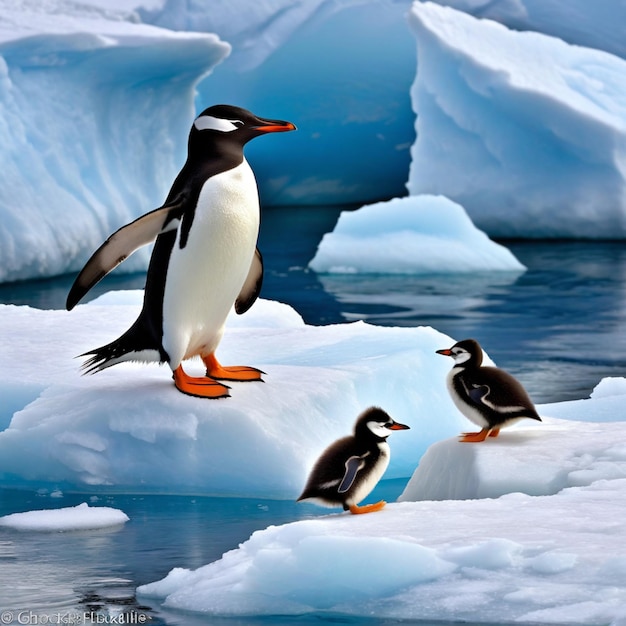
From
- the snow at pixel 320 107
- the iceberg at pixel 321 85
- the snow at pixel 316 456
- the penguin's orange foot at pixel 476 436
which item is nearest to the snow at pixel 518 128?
the snow at pixel 320 107

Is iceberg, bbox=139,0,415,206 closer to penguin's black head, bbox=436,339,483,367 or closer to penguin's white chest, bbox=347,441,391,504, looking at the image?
penguin's black head, bbox=436,339,483,367

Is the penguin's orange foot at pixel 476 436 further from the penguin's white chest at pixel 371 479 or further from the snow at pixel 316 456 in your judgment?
the penguin's white chest at pixel 371 479

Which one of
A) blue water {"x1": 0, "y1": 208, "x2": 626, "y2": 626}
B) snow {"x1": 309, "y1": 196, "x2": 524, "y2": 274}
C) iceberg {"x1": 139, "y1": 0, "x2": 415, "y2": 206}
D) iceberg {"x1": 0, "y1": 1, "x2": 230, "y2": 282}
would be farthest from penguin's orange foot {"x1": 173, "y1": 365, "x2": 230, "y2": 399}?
iceberg {"x1": 139, "y1": 0, "x2": 415, "y2": 206}

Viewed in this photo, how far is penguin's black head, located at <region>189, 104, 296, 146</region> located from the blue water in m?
1.22

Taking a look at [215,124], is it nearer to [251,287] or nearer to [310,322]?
[251,287]

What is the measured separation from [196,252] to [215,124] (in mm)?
462

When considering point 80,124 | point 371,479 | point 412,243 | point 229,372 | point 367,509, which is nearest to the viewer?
point 367,509

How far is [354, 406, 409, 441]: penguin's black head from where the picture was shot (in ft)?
11.2

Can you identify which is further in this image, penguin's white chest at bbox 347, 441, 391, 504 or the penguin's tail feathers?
the penguin's tail feathers

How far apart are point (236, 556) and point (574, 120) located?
12.5m

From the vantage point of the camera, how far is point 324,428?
14.8 ft

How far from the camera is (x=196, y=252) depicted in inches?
171

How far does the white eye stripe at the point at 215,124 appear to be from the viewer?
4.49 metres

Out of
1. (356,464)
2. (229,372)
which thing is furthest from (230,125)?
(356,464)
